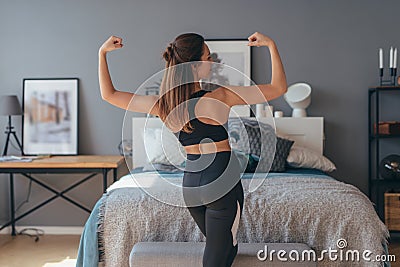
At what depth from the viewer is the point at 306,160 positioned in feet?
13.7

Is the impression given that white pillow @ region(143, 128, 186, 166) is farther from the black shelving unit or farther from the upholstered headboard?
the black shelving unit

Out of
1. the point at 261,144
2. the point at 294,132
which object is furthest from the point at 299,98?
the point at 261,144

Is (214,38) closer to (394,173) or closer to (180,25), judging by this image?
(180,25)

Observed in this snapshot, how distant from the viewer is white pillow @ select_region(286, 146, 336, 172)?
13.6 ft

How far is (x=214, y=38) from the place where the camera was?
464 centimetres

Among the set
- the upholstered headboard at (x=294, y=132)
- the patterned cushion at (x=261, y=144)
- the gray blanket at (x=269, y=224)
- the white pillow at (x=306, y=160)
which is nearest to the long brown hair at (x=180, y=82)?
the gray blanket at (x=269, y=224)

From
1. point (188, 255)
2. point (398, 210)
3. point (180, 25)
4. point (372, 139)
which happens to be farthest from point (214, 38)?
point (188, 255)

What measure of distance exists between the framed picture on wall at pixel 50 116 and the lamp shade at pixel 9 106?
0.54ft

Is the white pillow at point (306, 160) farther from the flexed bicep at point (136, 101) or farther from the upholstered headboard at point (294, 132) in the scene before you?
the flexed bicep at point (136, 101)

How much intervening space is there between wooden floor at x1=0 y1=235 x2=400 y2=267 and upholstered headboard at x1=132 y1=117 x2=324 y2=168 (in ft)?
2.90

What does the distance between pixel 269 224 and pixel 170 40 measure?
92.1 inches

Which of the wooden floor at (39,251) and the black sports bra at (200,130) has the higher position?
the black sports bra at (200,130)

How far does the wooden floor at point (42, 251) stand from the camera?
3.91 m

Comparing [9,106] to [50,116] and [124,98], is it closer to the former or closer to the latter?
[50,116]
